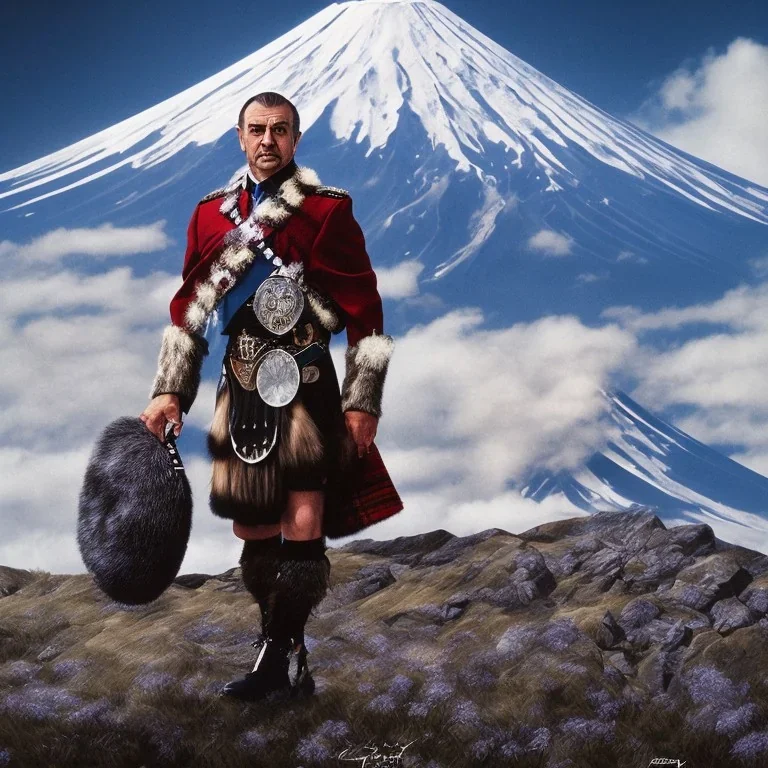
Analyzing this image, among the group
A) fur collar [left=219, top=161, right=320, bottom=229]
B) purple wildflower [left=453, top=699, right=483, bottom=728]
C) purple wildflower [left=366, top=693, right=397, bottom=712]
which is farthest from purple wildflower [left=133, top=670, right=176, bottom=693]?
fur collar [left=219, top=161, right=320, bottom=229]

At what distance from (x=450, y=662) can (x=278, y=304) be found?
59.5 inches

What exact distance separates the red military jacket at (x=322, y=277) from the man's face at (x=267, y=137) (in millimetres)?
48

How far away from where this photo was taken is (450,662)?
3.80 meters

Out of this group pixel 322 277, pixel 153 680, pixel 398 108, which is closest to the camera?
pixel 322 277

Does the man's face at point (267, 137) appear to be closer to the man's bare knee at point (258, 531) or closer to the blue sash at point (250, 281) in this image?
the blue sash at point (250, 281)

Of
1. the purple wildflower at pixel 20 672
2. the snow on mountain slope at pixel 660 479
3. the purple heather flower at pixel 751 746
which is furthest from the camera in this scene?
the snow on mountain slope at pixel 660 479

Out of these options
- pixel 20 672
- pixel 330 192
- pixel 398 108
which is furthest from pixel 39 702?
pixel 398 108

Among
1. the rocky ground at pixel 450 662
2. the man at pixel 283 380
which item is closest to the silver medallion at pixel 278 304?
the man at pixel 283 380

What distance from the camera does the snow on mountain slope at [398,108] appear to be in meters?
6.78

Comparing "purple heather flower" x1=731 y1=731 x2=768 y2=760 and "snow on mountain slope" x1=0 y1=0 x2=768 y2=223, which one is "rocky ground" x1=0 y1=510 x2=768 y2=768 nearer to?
"purple heather flower" x1=731 y1=731 x2=768 y2=760

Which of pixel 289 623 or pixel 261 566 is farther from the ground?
pixel 261 566

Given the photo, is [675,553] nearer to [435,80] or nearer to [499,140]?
[499,140]

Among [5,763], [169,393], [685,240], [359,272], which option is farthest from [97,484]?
[685,240]

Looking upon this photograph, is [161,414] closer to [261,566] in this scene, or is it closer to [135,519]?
[135,519]
